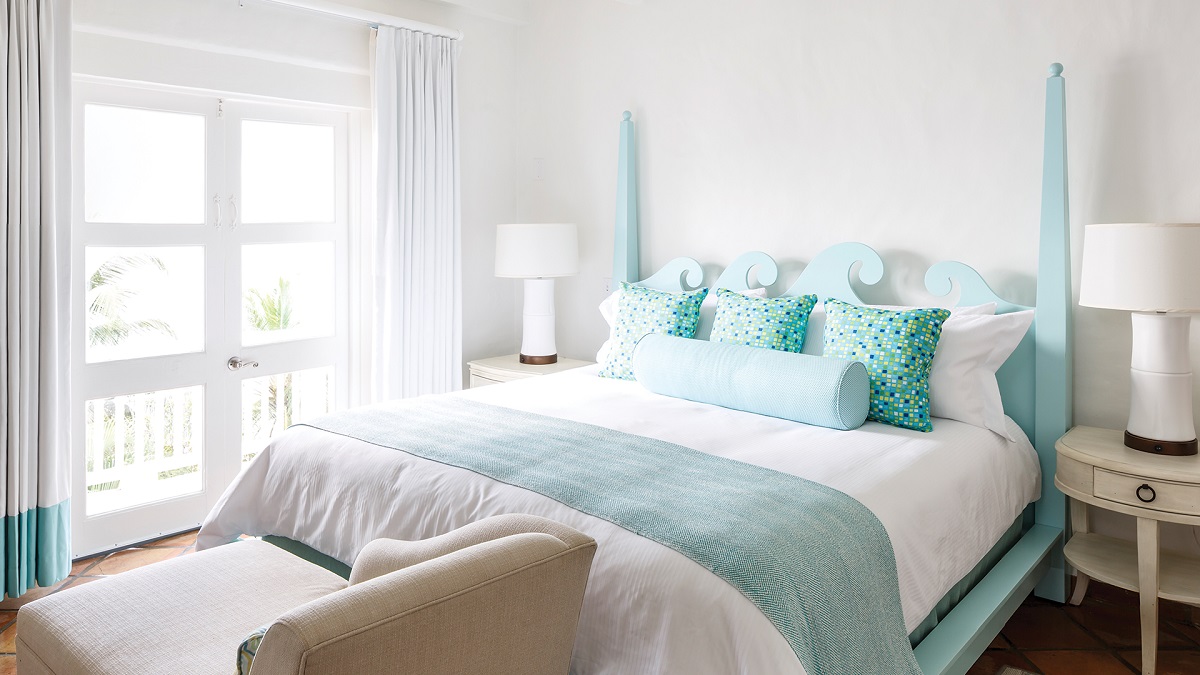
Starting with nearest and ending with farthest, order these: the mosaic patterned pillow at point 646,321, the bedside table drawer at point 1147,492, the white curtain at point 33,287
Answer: the bedside table drawer at point 1147,492, the white curtain at point 33,287, the mosaic patterned pillow at point 646,321

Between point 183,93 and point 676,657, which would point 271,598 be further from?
point 183,93

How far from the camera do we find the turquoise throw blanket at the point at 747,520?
1.68m

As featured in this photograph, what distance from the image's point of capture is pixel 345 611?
1.19 metres

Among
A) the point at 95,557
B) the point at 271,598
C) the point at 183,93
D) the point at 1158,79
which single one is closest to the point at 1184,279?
the point at 1158,79

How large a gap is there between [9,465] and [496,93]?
107 inches

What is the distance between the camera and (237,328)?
11.8ft

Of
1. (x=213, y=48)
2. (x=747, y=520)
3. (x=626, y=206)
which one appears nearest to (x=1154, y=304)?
(x=747, y=520)

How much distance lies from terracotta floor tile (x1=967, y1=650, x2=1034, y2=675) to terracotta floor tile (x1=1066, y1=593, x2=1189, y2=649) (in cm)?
34

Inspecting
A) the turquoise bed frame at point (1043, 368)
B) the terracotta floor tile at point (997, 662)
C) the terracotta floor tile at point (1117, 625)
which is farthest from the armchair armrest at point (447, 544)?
the terracotta floor tile at point (1117, 625)

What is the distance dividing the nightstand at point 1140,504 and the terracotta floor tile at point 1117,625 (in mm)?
213

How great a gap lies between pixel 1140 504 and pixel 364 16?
340 cm

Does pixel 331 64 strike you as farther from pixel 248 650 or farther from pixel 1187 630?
pixel 1187 630

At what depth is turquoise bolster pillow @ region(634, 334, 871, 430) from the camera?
8.53 feet

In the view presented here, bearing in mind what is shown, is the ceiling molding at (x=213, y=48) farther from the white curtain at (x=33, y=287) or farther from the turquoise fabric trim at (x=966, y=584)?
the turquoise fabric trim at (x=966, y=584)
